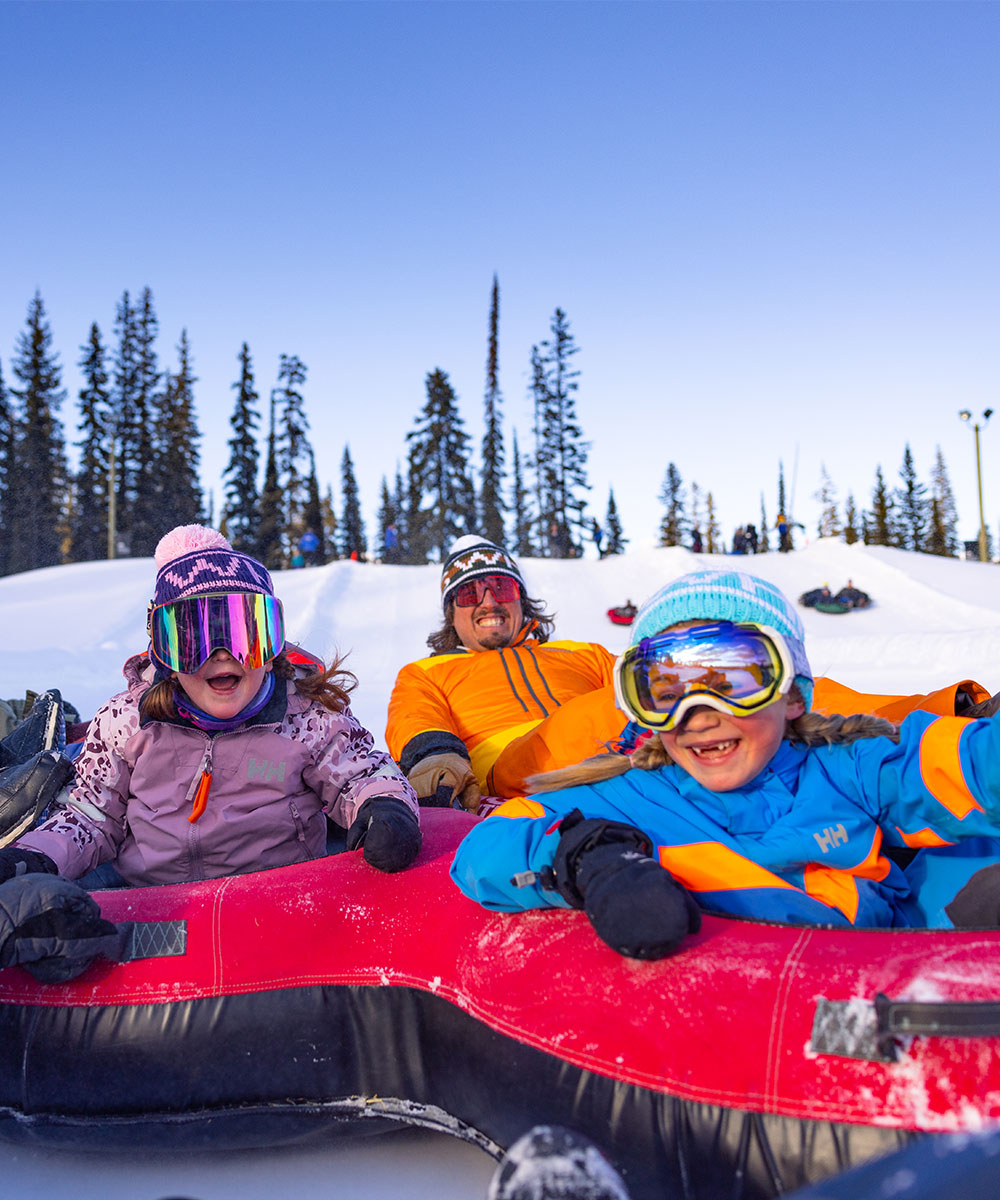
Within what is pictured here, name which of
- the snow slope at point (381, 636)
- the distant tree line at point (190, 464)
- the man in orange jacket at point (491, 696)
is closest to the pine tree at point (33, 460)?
the distant tree line at point (190, 464)

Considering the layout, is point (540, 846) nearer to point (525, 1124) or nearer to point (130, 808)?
point (525, 1124)

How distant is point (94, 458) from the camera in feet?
98.1

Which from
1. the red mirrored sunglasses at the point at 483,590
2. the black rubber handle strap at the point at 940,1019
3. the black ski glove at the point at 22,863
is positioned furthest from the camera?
the red mirrored sunglasses at the point at 483,590

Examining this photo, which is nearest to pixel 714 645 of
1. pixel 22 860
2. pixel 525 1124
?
pixel 525 1124

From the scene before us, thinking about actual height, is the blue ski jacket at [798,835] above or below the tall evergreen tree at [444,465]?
below

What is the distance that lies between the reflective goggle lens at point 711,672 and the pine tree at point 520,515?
1101 inches

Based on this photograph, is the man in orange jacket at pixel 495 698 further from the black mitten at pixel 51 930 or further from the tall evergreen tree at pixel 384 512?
the tall evergreen tree at pixel 384 512

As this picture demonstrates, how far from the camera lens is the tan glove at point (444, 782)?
323 centimetres

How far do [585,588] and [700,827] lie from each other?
52.1ft

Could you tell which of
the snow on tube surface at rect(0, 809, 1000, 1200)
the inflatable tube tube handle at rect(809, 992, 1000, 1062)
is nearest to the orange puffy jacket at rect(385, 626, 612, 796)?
the snow on tube surface at rect(0, 809, 1000, 1200)

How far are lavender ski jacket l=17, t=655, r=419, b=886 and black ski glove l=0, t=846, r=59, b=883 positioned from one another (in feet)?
0.81

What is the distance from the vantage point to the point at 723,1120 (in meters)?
1.34

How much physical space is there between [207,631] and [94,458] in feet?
101

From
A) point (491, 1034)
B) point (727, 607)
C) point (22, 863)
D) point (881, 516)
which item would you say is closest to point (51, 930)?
point (22, 863)
